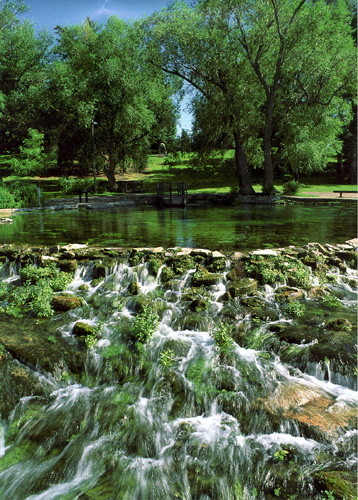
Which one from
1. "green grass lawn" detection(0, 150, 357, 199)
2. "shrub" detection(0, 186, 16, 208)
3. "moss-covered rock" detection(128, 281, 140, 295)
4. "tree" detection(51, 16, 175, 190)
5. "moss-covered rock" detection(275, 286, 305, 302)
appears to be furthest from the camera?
"green grass lawn" detection(0, 150, 357, 199)

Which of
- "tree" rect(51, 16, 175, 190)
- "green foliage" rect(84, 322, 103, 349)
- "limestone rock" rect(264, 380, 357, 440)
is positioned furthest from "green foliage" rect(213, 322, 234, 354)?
"tree" rect(51, 16, 175, 190)

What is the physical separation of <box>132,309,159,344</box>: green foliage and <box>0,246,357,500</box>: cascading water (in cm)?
5

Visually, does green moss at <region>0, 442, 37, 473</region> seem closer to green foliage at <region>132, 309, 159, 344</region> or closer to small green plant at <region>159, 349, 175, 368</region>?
small green plant at <region>159, 349, 175, 368</region>

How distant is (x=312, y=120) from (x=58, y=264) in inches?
955

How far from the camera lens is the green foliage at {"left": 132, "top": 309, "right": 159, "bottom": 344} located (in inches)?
240

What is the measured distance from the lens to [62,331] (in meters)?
6.32

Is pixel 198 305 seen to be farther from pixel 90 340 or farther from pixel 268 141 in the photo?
pixel 268 141

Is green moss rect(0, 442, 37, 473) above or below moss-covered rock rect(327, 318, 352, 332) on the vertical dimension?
below

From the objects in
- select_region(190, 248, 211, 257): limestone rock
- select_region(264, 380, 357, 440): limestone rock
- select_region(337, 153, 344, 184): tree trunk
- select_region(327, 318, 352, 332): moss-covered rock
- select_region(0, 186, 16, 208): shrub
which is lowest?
select_region(264, 380, 357, 440): limestone rock

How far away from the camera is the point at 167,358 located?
18.4ft

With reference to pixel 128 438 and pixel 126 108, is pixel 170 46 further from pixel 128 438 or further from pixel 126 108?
pixel 128 438

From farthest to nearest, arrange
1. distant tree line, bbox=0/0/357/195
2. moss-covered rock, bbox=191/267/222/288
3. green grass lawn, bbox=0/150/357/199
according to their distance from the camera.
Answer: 1. green grass lawn, bbox=0/150/357/199
2. distant tree line, bbox=0/0/357/195
3. moss-covered rock, bbox=191/267/222/288

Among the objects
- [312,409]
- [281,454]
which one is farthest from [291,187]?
[281,454]

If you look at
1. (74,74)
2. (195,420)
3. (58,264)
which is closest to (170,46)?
(74,74)
